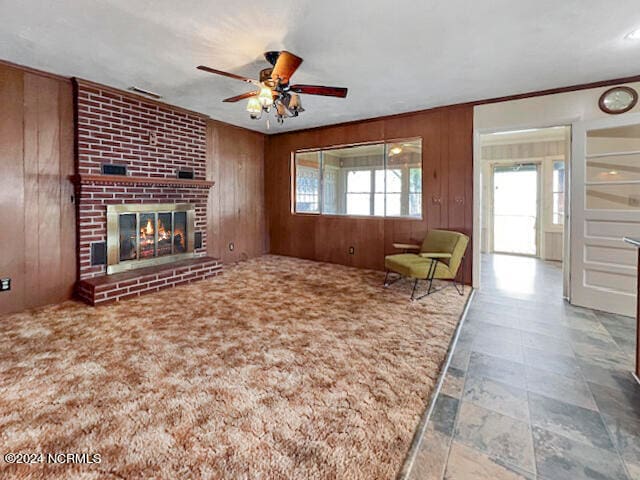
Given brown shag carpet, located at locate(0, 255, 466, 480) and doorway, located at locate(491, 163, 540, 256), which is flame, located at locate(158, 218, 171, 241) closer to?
brown shag carpet, located at locate(0, 255, 466, 480)

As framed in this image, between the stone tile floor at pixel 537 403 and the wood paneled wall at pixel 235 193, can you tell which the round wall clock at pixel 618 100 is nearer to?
the stone tile floor at pixel 537 403

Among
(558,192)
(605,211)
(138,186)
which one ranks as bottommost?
(605,211)

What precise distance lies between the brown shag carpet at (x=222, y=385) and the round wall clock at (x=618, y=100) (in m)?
2.65

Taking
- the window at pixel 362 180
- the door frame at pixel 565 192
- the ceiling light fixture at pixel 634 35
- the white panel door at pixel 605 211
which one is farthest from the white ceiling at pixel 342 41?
the window at pixel 362 180

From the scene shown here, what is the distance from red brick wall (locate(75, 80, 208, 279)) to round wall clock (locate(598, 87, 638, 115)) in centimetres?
517

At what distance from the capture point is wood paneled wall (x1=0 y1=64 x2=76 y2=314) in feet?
10.1

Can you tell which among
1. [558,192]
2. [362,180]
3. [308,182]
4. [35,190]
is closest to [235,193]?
[308,182]

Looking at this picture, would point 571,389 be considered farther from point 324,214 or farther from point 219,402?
point 324,214

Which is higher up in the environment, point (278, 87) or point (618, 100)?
point (618, 100)

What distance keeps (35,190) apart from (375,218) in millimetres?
4349

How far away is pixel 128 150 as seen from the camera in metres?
3.96

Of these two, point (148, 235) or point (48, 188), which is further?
point (148, 235)

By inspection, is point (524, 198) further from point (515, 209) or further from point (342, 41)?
point (342, 41)

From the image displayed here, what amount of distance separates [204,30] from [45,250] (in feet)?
9.50
